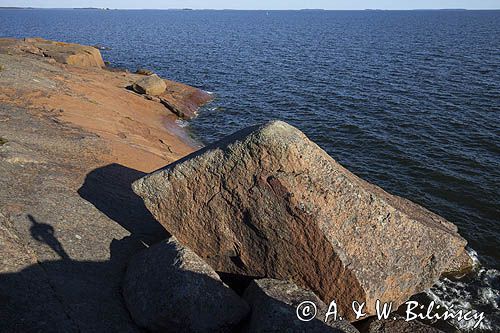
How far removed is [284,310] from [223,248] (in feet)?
10.2

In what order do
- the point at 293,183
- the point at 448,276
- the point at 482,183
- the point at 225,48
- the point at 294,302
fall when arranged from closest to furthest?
the point at 294,302 < the point at 293,183 < the point at 448,276 < the point at 482,183 < the point at 225,48

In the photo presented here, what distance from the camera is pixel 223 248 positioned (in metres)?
11.3

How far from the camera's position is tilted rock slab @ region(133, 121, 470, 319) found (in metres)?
10.3

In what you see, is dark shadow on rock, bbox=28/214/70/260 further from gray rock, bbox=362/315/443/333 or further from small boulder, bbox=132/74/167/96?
small boulder, bbox=132/74/167/96

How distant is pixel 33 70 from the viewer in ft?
101

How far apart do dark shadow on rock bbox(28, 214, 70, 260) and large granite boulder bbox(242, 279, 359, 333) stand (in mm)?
5395

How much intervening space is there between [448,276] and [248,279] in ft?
28.7

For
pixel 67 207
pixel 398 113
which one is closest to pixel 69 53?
pixel 398 113

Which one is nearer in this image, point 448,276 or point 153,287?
point 153,287

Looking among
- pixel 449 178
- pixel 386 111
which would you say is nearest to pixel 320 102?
pixel 386 111

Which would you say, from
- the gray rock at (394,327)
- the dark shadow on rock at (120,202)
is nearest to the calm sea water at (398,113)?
the gray rock at (394,327)

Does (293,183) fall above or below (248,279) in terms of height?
above

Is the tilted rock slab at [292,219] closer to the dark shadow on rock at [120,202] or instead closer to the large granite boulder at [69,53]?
the dark shadow on rock at [120,202]

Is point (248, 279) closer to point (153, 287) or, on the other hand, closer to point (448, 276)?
point (153, 287)
